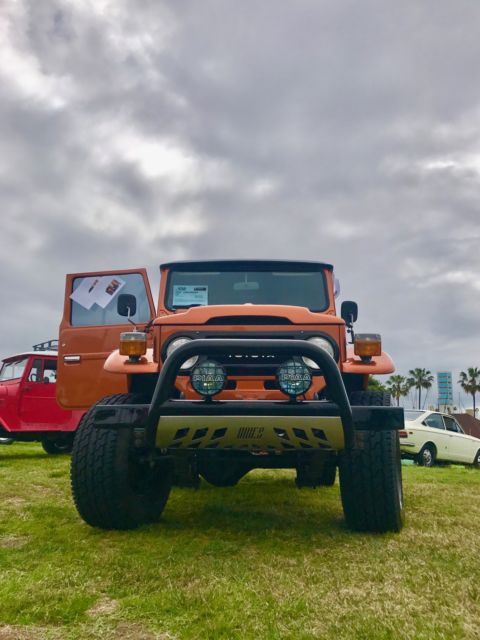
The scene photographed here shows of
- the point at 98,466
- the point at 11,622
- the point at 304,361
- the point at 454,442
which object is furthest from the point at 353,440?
the point at 454,442

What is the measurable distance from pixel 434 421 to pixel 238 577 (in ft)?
36.4

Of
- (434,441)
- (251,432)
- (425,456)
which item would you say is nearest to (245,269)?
(251,432)

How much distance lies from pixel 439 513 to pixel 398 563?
1.85 meters

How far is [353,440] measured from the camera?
10.4 feet

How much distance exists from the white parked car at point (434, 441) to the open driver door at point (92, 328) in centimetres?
798

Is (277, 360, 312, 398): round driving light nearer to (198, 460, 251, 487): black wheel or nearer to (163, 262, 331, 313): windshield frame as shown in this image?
(198, 460, 251, 487): black wheel

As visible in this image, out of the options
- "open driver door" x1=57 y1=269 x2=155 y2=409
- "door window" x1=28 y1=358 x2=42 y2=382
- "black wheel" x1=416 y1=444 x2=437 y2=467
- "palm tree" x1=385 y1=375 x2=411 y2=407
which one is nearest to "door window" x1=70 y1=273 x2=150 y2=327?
"open driver door" x1=57 y1=269 x2=155 y2=409

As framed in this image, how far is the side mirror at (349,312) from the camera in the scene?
16.2 feet

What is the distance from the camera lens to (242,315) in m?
3.67

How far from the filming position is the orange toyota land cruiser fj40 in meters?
3.09

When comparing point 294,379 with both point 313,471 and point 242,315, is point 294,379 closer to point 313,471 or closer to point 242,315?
point 242,315

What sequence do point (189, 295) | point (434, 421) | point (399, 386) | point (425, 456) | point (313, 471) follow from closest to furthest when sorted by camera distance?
point (313, 471) → point (189, 295) → point (425, 456) → point (434, 421) → point (399, 386)

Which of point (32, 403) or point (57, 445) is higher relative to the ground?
point (32, 403)

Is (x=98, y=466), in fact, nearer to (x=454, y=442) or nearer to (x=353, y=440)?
(x=353, y=440)
